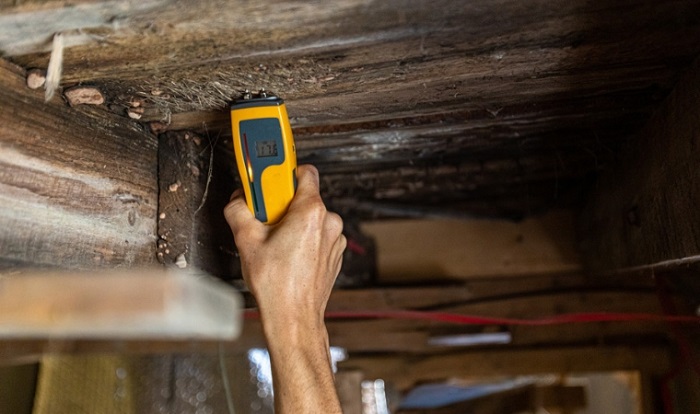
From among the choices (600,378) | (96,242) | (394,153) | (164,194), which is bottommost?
(600,378)

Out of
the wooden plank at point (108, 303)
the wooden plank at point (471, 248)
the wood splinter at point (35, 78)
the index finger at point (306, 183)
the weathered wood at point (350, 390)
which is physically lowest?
the wooden plank at point (108, 303)

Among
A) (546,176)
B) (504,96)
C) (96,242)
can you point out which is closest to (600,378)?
(546,176)

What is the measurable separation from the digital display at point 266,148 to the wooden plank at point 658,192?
59 centimetres

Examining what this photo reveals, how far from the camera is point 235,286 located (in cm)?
106

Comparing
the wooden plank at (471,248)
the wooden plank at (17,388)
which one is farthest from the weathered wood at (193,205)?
the wooden plank at (471,248)

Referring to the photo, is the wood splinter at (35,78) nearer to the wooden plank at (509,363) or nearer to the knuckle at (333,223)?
the knuckle at (333,223)

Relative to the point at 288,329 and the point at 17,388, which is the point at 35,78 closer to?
the point at 288,329

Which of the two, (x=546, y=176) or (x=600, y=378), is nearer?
(x=546, y=176)

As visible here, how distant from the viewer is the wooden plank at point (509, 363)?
1.57m

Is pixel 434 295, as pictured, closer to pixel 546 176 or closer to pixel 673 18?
pixel 546 176

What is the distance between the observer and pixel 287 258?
0.86 meters

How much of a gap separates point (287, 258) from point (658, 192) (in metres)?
0.62

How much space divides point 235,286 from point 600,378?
1.38 metres

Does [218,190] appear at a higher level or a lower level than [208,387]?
higher
